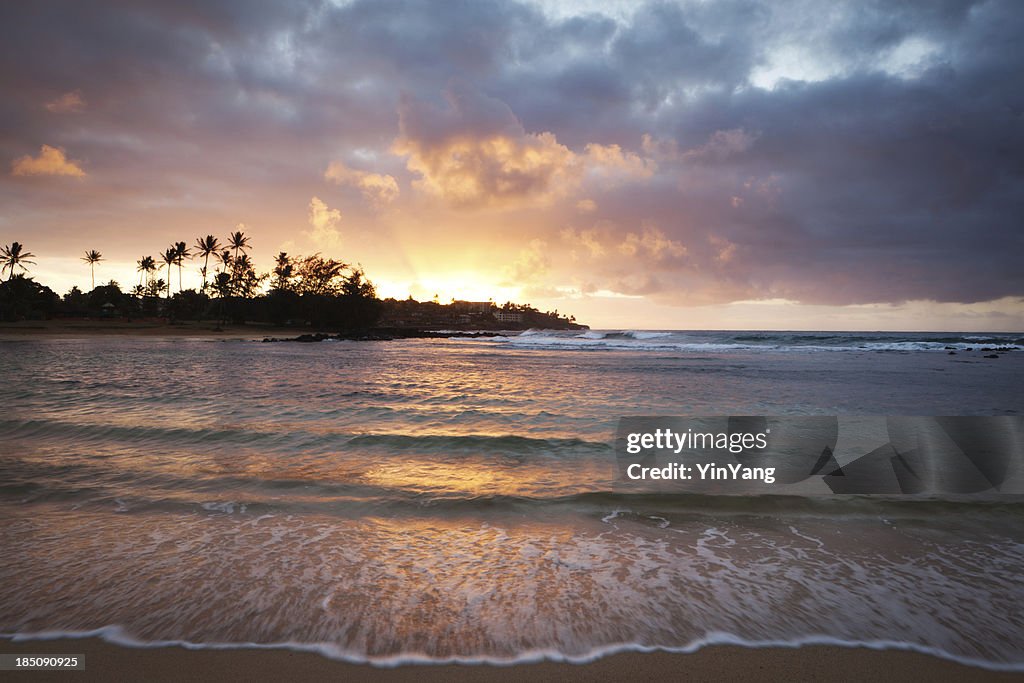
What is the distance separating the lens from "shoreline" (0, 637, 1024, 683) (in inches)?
95.1

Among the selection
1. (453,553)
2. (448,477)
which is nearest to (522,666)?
(453,553)

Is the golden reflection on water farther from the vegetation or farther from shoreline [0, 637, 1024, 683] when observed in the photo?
the vegetation

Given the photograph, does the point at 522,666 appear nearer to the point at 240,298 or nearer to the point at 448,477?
the point at 448,477

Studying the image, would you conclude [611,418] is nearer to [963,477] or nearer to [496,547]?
[963,477]

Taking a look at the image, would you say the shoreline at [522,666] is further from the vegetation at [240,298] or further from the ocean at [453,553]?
the vegetation at [240,298]

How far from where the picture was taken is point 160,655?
254 cm

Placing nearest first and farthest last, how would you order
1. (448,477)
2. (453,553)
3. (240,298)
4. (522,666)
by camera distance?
(522,666)
(453,553)
(448,477)
(240,298)

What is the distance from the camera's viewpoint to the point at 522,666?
98.0 inches

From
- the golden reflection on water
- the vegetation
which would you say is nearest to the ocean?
the golden reflection on water

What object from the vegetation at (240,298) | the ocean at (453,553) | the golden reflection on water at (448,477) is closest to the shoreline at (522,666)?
the ocean at (453,553)

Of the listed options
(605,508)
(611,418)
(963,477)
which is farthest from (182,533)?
(963,477)

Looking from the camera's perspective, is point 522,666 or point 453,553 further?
point 453,553

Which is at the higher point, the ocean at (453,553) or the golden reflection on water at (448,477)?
the ocean at (453,553)

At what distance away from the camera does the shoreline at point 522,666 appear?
2.42 meters
